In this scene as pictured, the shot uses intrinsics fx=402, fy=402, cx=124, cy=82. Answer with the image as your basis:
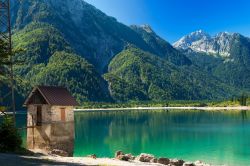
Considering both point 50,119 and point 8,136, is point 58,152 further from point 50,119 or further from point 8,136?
point 8,136

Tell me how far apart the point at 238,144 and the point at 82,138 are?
34.2 meters

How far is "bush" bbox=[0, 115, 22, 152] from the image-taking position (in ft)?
114

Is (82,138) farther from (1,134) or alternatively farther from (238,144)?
(1,134)

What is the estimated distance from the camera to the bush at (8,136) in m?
34.9

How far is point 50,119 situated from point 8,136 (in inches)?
326

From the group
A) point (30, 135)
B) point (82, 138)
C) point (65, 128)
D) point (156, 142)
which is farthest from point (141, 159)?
point (82, 138)

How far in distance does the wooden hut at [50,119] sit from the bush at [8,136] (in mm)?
7686

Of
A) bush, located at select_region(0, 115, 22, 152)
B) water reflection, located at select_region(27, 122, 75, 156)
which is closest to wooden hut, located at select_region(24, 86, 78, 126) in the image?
water reflection, located at select_region(27, 122, 75, 156)

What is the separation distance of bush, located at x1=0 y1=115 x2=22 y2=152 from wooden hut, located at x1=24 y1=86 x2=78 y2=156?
769 centimetres

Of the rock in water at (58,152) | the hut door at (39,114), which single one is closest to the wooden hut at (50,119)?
the hut door at (39,114)

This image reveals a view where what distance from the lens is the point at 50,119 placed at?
43.1 metres

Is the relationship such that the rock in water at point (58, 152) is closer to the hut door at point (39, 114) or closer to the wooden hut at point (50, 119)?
the wooden hut at point (50, 119)

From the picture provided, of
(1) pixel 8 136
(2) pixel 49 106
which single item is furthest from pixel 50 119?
(1) pixel 8 136

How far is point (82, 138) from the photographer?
89.4 metres
